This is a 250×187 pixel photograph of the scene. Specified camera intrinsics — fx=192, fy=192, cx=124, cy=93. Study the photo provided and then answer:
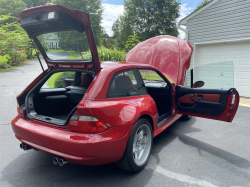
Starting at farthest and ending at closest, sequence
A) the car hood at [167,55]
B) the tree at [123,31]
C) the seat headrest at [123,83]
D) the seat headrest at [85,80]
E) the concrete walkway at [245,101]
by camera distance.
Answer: the tree at [123,31], the concrete walkway at [245,101], the car hood at [167,55], the seat headrest at [85,80], the seat headrest at [123,83]

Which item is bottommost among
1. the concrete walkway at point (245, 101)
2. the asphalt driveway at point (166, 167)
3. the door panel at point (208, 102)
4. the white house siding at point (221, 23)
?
the concrete walkway at point (245, 101)

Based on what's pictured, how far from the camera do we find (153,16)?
31797 mm

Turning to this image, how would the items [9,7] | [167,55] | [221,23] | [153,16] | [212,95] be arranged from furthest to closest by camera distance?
[9,7]
[153,16]
[221,23]
[167,55]
[212,95]

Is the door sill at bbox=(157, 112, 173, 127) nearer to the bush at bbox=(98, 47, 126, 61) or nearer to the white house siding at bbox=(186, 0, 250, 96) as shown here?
the bush at bbox=(98, 47, 126, 61)

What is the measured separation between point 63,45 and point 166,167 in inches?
96.9

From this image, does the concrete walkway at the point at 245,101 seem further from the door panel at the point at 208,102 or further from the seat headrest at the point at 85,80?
the seat headrest at the point at 85,80

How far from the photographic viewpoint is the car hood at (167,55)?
446 centimetres

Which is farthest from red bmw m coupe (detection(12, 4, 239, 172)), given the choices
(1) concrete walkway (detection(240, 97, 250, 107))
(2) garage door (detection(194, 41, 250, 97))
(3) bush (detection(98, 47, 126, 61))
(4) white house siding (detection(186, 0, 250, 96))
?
(4) white house siding (detection(186, 0, 250, 96))

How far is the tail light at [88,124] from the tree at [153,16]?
1172 inches

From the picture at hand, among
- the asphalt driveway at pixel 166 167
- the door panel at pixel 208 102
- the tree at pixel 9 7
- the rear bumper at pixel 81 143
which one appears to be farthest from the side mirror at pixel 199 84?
the tree at pixel 9 7

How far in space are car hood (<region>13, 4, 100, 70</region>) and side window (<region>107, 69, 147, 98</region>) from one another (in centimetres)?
→ 31

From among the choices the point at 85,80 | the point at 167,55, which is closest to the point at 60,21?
the point at 85,80

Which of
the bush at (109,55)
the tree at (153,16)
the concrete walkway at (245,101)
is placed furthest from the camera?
the tree at (153,16)

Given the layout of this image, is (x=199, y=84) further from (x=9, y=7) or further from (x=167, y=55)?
(x=9, y=7)
